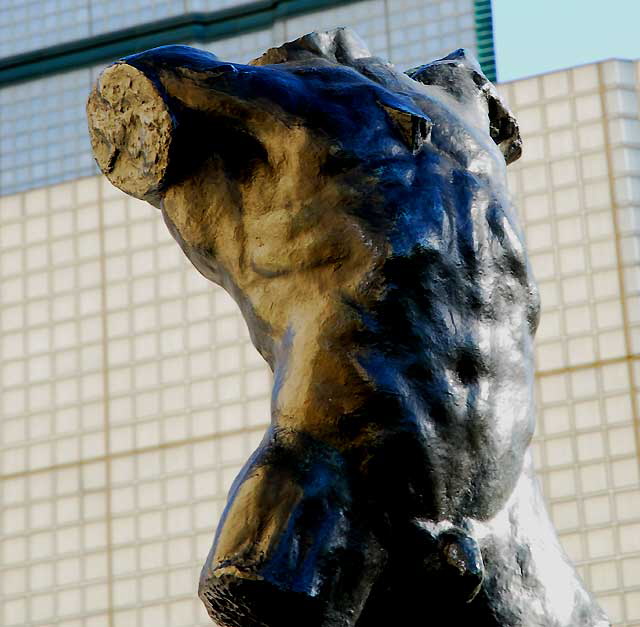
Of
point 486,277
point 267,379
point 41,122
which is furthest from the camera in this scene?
point 41,122

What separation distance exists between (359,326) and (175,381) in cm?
361

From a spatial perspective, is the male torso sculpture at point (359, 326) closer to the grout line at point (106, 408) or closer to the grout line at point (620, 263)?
the grout line at point (620, 263)

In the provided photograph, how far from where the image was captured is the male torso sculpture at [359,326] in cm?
197

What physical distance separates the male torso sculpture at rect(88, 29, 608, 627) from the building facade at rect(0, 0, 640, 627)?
9.28ft

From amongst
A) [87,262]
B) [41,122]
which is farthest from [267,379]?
[41,122]

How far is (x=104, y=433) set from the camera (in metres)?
5.68

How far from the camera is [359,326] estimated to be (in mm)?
2037

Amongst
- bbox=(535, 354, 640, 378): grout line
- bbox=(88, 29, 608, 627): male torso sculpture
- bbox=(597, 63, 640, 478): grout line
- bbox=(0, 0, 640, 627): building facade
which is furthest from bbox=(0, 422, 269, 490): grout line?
bbox=(88, 29, 608, 627): male torso sculpture

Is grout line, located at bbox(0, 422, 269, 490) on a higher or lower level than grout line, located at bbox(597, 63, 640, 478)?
lower

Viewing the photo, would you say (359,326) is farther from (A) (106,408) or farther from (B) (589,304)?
(A) (106,408)

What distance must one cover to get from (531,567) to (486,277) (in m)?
0.32

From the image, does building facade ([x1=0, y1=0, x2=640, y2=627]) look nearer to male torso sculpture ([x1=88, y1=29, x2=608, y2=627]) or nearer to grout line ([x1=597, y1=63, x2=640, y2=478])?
grout line ([x1=597, y1=63, x2=640, y2=478])

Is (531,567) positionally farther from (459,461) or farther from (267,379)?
(267,379)

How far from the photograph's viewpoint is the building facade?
16.5 ft
